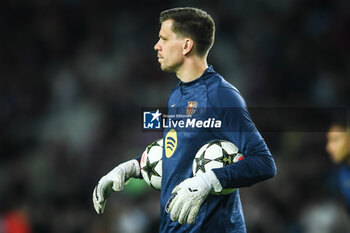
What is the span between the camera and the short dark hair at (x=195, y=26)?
3.09 m

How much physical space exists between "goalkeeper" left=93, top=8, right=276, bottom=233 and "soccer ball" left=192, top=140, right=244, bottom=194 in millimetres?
43

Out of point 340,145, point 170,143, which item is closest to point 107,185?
point 170,143

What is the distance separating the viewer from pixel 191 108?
10.1 feet

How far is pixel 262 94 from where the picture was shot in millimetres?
8156

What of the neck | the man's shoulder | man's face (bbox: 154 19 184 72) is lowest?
the man's shoulder

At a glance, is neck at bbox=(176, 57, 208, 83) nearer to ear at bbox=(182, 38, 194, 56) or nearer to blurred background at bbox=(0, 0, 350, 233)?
ear at bbox=(182, 38, 194, 56)

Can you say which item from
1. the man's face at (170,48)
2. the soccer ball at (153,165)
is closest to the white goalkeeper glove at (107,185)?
the soccer ball at (153,165)

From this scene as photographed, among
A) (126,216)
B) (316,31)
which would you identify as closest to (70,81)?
(126,216)

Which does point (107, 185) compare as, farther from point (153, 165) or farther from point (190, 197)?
point (190, 197)

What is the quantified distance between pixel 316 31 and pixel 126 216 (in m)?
4.46

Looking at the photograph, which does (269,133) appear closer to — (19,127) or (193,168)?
(19,127)

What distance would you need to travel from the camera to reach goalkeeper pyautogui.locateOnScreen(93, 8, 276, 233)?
272cm

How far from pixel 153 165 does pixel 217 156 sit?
56 centimetres

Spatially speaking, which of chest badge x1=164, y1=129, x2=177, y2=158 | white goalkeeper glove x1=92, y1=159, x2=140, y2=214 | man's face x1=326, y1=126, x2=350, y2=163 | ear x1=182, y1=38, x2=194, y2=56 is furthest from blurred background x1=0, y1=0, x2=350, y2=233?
ear x1=182, y1=38, x2=194, y2=56
